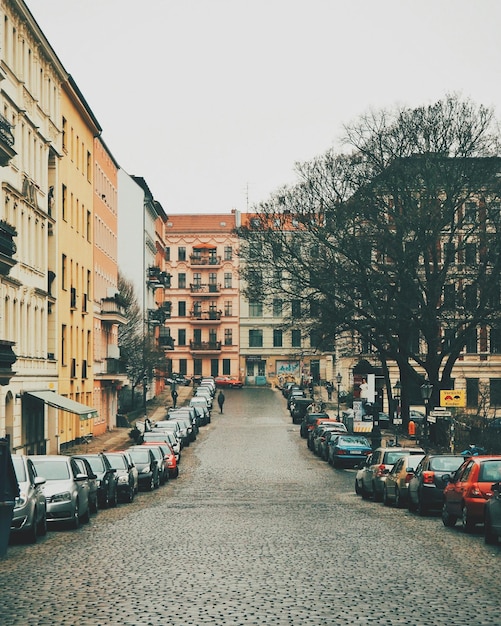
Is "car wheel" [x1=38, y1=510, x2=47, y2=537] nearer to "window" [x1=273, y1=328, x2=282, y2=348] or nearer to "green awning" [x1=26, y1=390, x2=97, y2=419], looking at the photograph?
"green awning" [x1=26, y1=390, x2=97, y2=419]

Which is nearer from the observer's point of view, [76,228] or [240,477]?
[240,477]

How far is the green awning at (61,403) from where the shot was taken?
5262cm

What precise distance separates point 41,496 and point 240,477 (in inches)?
972

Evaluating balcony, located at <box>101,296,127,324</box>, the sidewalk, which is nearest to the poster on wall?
the sidewalk

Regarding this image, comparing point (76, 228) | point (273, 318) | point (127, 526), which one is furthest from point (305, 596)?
point (273, 318)

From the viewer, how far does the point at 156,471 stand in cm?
4253

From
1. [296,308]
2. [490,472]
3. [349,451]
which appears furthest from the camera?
[296,308]

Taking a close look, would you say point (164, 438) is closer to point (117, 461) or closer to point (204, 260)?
point (117, 461)

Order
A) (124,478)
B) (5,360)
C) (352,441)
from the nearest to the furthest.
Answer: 1. (124,478)
2. (5,360)
3. (352,441)

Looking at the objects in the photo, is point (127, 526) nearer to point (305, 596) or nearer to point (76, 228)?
point (305, 596)

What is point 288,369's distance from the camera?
142m

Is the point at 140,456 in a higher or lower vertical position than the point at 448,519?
higher

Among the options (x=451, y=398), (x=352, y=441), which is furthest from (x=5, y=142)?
(x=352, y=441)

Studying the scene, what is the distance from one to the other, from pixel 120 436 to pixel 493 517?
5307cm
